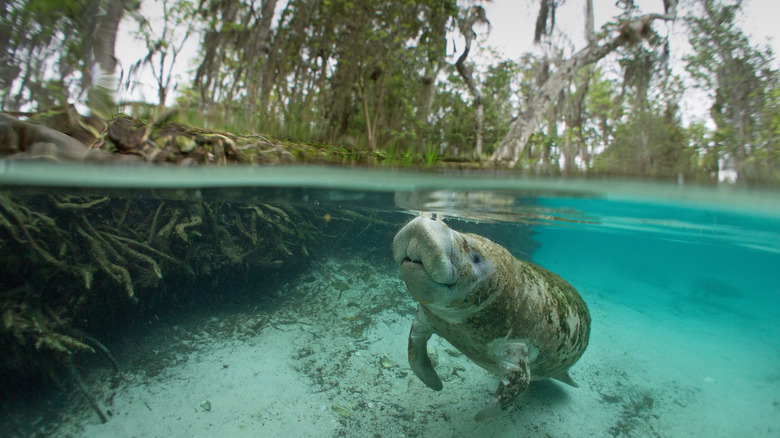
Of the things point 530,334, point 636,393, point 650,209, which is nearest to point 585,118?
point 650,209

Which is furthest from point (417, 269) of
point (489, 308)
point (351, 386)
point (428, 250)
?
point (351, 386)

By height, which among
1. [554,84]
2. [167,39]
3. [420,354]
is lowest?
[420,354]

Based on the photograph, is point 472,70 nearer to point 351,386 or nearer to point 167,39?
point 167,39

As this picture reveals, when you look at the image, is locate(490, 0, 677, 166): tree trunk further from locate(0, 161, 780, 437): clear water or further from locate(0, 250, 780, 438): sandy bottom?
locate(0, 250, 780, 438): sandy bottom

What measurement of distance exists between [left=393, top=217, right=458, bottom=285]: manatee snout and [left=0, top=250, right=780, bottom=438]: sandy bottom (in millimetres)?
2265

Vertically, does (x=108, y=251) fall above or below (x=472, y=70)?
below

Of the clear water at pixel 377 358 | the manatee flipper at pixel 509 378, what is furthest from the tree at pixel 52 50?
the manatee flipper at pixel 509 378

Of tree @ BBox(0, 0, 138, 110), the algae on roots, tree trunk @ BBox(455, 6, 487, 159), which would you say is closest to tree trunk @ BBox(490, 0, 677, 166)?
tree trunk @ BBox(455, 6, 487, 159)

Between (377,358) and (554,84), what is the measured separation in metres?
5.36

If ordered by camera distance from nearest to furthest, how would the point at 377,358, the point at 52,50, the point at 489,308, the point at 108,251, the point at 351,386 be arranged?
1. the point at 489,308
2. the point at 52,50
3. the point at 351,386
4. the point at 377,358
5. the point at 108,251

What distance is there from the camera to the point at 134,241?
5703 millimetres

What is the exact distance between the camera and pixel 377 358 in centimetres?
515

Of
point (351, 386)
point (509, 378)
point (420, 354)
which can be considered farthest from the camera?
point (351, 386)

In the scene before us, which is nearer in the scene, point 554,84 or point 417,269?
point 417,269
